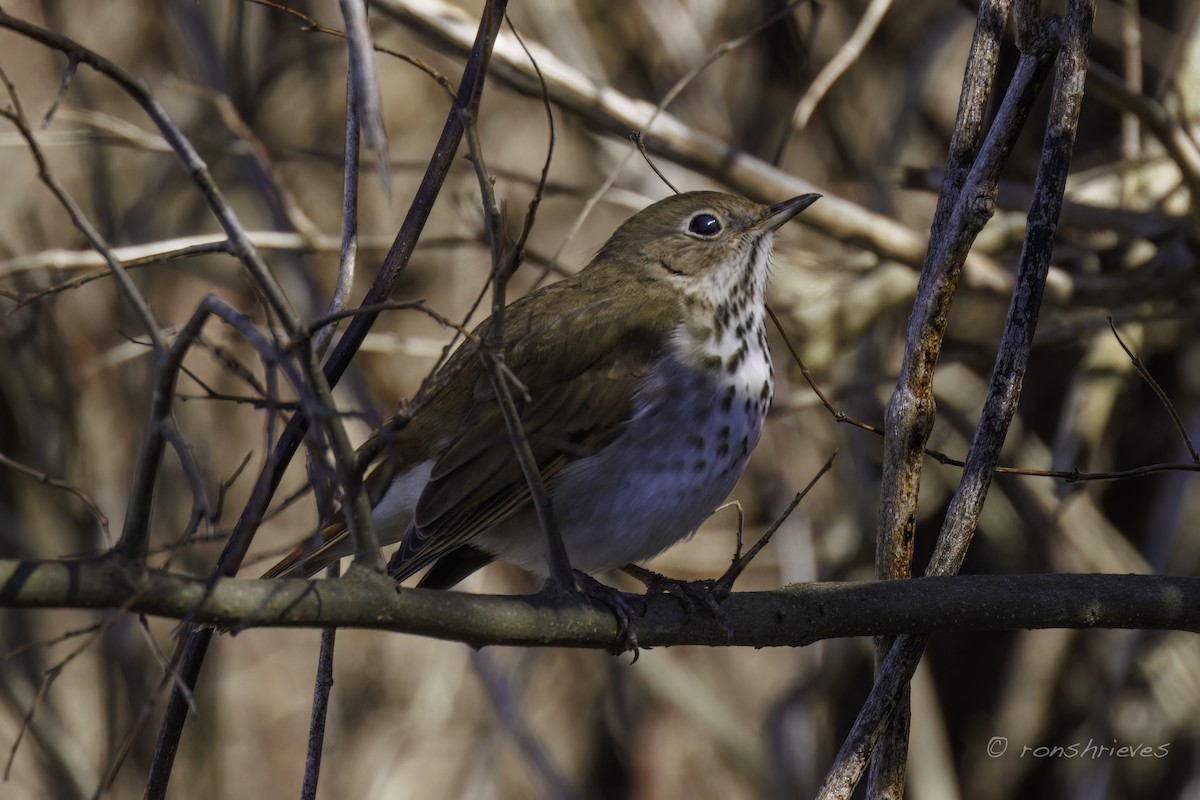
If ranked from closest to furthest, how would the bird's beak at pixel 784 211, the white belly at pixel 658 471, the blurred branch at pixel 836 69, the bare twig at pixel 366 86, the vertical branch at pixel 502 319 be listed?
the bare twig at pixel 366 86 → the vertical branch at pixel 502 319 → the white belly at pixel 658 471 → the bird's beak at pixel 784 211 → the blurred branch at pixel 836 69

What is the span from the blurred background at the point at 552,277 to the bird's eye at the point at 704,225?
1.10m

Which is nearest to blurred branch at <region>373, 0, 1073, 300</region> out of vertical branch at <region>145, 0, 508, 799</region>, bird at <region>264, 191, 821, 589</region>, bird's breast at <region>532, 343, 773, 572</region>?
bird at <region>264, 191, 821, 589</region>

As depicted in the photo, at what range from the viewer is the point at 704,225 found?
365 cm

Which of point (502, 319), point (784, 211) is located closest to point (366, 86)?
point (502, 319)

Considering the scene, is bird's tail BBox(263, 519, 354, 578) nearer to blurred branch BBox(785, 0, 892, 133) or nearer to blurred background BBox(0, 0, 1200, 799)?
blurred background BBox(0, 0, 1200, 799)

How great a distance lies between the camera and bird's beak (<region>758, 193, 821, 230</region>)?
3.52 metres

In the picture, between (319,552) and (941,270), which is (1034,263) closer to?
(941,270)

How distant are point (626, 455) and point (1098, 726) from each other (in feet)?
9.01

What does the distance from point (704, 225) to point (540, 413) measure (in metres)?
0.85

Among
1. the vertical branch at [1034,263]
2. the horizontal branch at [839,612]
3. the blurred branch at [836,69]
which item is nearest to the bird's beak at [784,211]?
the blurred branch at [836,69]

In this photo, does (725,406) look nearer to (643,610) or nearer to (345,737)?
(643,610)

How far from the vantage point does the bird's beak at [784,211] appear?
3518 millimetres

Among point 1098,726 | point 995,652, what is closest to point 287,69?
point 995,652

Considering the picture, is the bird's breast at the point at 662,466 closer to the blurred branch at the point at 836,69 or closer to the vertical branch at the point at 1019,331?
the vertical branch at the point at 1019,331
